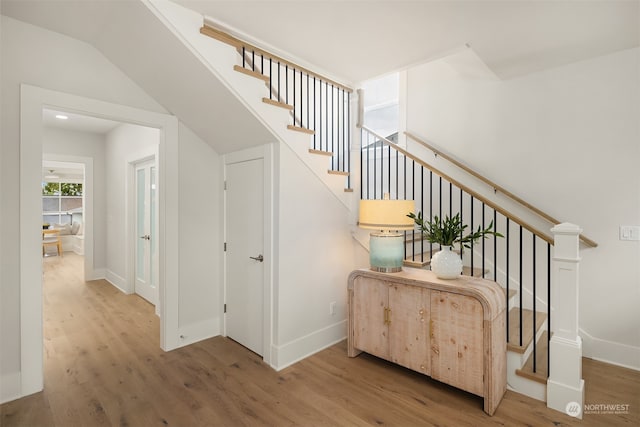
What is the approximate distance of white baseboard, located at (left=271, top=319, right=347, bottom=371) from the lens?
8.86ft

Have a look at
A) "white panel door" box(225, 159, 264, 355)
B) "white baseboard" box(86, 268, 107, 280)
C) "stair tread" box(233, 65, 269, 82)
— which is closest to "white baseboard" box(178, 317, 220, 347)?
"white panel door" box(225, 159, 264, 355)

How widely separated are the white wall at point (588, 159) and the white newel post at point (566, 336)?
3.94 feet

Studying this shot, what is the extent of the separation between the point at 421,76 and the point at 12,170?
4197mm

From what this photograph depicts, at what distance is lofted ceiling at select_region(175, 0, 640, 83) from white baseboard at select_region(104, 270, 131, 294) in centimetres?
431

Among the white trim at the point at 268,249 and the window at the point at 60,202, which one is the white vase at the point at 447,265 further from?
the window at the point at 60,202

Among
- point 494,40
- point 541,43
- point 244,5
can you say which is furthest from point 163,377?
point 541,43

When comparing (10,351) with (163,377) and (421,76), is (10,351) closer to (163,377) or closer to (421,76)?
(163,377)

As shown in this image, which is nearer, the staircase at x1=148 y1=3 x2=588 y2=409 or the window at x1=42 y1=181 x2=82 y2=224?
the staircase at x1=148 y1=3 x2=588 y2=409

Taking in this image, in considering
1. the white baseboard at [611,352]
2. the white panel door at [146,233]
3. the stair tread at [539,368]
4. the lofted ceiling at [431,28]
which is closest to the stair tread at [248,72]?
the lofted ceiling at [431,28]

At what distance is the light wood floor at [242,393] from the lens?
2037mm

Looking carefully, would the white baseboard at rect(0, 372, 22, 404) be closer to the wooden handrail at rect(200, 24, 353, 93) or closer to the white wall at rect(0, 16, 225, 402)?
the white wall at rect(0, 16, 225, 402)

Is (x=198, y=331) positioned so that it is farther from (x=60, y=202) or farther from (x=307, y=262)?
(x=60, y=202)

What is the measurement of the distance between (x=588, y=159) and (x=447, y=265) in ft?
6.18

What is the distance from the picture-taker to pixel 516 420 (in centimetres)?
202
